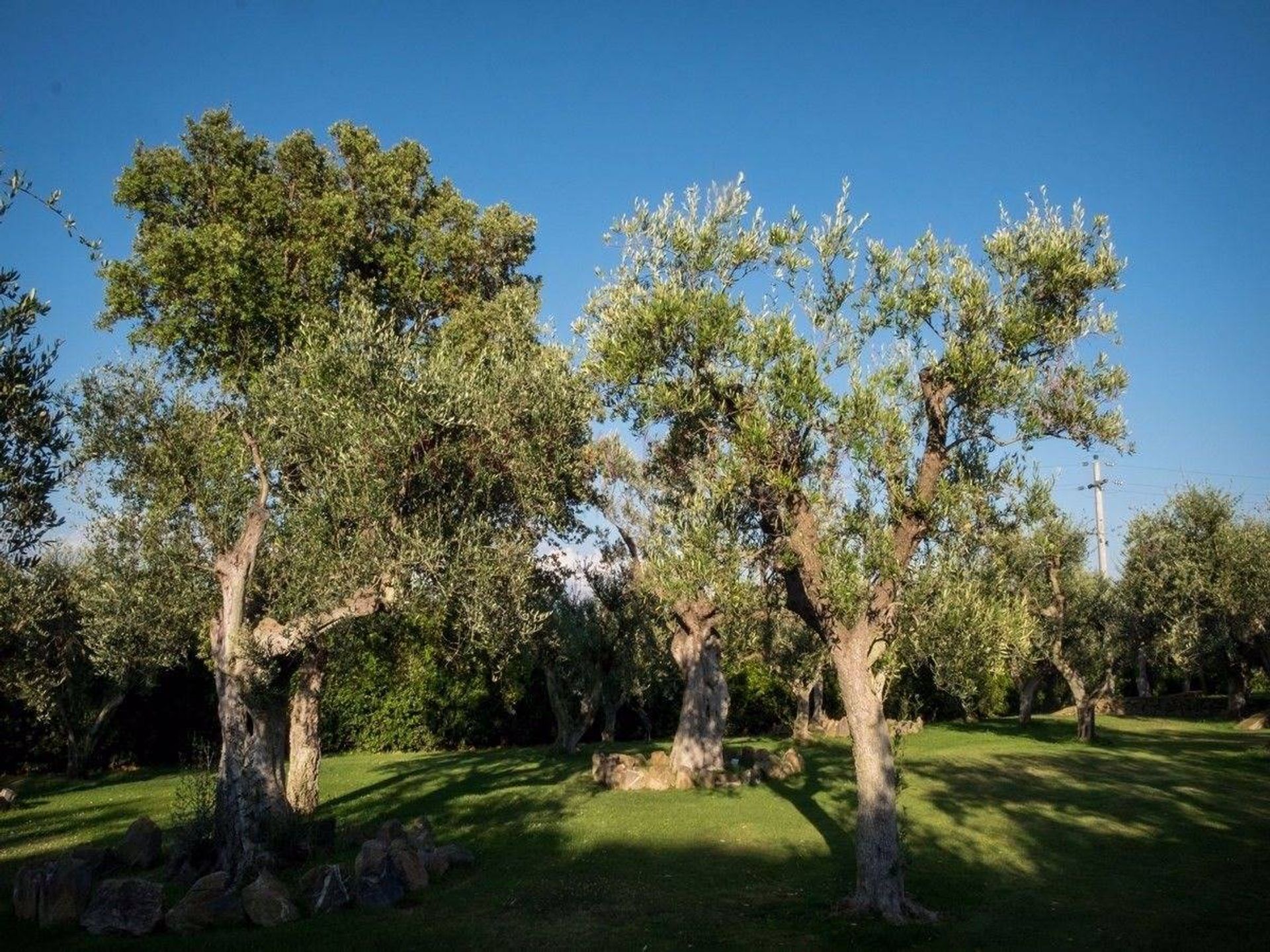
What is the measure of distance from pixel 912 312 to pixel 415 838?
14313mm

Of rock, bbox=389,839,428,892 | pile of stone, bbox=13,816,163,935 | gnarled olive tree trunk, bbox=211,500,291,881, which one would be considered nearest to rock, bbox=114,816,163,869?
gnarled olive tree trunk, bbox=211,500,291,881

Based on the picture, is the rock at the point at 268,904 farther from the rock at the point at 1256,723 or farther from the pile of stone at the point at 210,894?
the rock at the point at 1256,723

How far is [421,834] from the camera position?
20.0 meters

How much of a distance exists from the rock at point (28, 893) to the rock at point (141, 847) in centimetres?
337

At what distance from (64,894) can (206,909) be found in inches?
93.6

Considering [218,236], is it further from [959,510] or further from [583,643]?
[583,643]

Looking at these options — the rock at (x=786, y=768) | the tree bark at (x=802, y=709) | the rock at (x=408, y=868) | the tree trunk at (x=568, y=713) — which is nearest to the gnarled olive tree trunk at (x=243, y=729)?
the rock at (x=408, y=868)

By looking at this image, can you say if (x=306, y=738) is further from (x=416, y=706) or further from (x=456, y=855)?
(x=416, y=706)

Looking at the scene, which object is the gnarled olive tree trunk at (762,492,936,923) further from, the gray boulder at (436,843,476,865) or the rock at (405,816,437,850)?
the rock at (405,816,437,850)

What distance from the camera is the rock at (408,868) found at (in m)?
17.3

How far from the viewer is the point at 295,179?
26.1 metres

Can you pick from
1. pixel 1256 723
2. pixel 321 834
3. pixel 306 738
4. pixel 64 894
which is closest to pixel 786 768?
pixel 306 738

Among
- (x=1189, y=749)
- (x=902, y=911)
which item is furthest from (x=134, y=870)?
(x=1189, y=749)

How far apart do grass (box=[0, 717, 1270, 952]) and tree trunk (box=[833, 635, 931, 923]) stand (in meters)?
0.53
